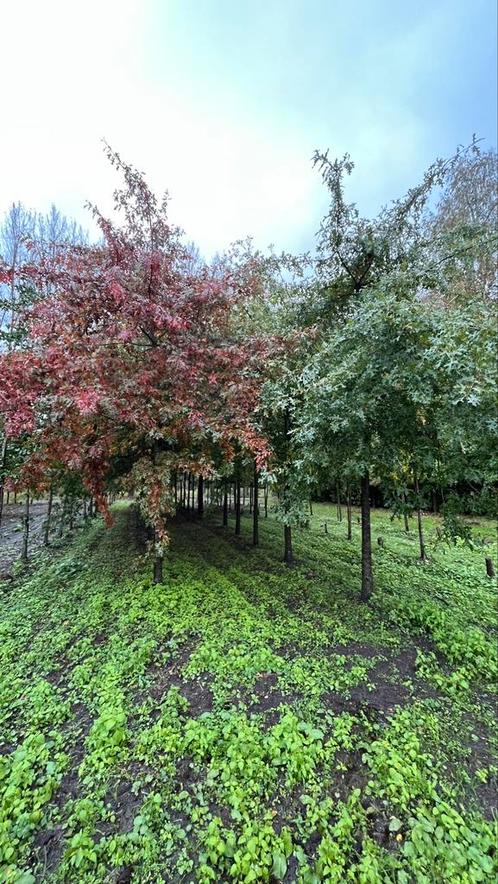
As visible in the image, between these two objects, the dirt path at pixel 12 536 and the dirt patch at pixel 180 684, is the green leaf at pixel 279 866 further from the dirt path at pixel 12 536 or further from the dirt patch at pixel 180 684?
the dirt path at pixel 12 536

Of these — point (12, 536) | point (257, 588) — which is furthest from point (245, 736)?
point (12, 536)

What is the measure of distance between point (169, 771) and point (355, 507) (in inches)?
652

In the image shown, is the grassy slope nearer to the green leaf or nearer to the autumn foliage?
the green leaf

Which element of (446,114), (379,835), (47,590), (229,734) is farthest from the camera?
(47,590)

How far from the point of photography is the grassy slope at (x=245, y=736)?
7.00ft

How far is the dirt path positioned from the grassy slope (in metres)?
2.83

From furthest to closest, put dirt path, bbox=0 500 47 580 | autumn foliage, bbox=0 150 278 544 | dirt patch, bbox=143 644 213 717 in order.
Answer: dirt path, bbox=0 500 47 580 → autumn foliage, bbox=0 150 278 544 → dirt patch, bbox=143 644 213 717

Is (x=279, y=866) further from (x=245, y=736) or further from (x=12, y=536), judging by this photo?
(x=12, y=536)

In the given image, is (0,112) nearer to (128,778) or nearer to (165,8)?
(165,8)

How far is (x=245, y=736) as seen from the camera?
2900 mm

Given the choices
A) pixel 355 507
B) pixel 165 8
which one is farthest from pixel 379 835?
pixel 355 507

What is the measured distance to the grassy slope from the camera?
2.13 metres

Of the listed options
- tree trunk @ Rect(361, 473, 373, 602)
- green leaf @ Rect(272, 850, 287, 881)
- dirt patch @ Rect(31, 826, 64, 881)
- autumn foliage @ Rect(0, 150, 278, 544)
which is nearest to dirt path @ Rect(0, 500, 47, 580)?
autumn foliage @ Rect(0, 150, 278, 544)

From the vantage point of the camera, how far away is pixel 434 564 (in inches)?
313
